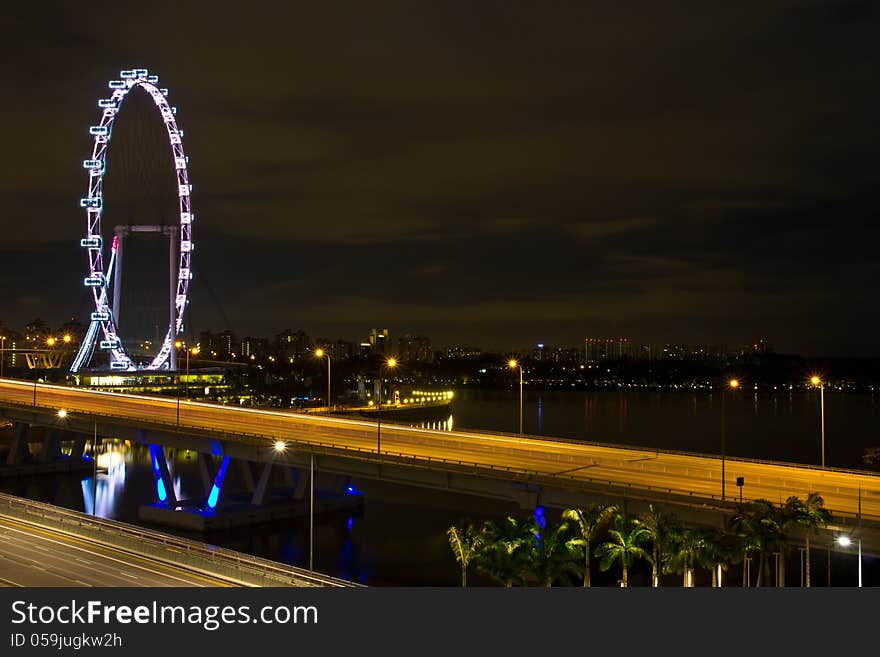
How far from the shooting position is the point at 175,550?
72.2ft

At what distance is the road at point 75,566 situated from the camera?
19.0 m

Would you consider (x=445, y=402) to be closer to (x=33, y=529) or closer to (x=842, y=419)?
(x=842, y=419)

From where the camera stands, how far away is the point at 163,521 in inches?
1577

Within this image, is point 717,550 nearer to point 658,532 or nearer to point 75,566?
point 658,532

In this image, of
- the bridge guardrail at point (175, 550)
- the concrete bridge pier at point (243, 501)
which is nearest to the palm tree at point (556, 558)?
the bridge guardrail at point (175, 550)

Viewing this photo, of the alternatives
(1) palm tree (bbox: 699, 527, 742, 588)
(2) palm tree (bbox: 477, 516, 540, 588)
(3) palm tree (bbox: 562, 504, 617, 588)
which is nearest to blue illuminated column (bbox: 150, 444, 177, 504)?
(2) palm tree (bbox: 477, 516, 540, 588)

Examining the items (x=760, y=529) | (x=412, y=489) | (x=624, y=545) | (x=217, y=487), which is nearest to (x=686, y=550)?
(x=624, y=545)

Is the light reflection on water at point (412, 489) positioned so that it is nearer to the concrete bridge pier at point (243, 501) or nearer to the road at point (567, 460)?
the concrete bridge pier at point (243, 501)

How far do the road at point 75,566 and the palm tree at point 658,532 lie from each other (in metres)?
9.75
